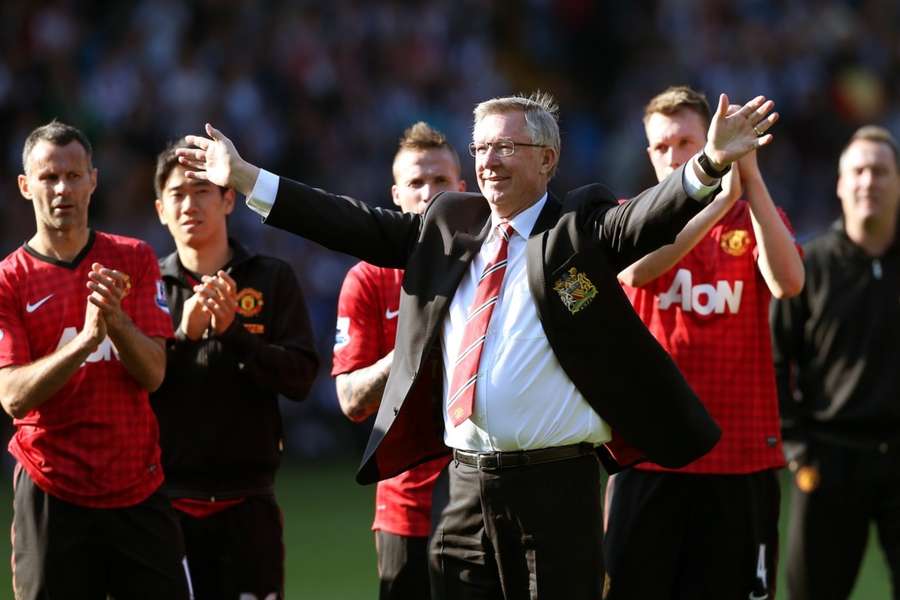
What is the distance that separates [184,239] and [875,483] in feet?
12.0

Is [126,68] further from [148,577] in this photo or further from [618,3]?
[148,577]

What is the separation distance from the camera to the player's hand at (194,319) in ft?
20.9

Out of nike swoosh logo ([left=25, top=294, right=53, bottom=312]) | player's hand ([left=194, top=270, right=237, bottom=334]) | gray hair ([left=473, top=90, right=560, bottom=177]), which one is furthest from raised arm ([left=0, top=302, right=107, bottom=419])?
gray hair ([left=473, top=90, right=560, bottom=177])

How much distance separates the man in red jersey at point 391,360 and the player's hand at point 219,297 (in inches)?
20.4

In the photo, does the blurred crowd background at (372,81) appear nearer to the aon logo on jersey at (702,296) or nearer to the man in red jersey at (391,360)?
the man in red jersey at (391,360)

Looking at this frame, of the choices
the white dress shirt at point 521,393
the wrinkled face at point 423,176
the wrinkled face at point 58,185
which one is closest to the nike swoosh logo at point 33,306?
the wrinkled face at point 58,185

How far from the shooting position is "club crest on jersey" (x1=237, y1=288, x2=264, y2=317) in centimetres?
680

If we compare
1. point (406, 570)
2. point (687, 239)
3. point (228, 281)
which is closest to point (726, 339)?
point (687, 239)

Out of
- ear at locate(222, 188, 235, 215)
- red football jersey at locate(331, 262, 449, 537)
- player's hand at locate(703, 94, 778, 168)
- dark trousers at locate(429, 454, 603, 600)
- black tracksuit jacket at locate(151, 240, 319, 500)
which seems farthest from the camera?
ear at locate(222, 188, 235, 215)

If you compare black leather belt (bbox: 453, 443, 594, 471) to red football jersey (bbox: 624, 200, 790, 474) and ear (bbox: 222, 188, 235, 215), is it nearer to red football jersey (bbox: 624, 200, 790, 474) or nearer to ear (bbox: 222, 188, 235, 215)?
red football jersey (bbox: 624, 200, 790, 474)

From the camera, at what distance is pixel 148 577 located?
5.95 m

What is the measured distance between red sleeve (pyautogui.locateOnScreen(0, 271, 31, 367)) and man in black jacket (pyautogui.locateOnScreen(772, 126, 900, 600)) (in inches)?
149

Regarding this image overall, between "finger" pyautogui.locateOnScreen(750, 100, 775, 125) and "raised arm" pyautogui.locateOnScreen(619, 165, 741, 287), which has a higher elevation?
"finger" pyautogui.locateOnScreen(750, 100, 775, 125)

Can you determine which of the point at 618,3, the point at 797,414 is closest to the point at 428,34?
the point at 618,3
